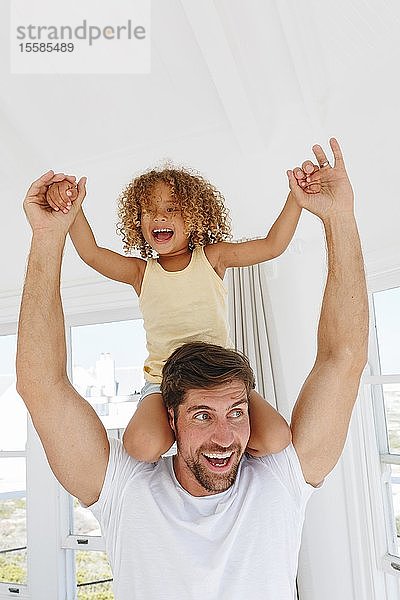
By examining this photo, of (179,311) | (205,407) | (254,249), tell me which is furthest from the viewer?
(254,249)

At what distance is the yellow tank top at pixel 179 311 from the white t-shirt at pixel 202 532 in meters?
0.30

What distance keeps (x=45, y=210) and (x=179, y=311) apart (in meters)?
0.47

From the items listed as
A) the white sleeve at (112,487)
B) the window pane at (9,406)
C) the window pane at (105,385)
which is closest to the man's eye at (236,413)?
the white sleeve at (112,487)

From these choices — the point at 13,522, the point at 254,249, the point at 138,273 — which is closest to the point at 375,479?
the point at 254,249

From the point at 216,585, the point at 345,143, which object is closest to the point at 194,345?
the point at 216,585

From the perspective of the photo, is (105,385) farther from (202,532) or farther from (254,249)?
(202,532)

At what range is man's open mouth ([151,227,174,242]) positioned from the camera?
1956mm

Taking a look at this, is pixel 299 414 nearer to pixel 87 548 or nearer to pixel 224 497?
pixel 224 497

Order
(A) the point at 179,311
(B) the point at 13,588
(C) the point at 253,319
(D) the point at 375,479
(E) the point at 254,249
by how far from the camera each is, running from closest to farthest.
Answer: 1. (A) the point at 179,311
2. (E) the point at 254,249
3. (D) the point at 375,479
4. (C) the point at 253,319
5. (B) the point at 13,588

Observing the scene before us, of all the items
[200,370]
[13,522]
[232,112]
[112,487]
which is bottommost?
[13,522]

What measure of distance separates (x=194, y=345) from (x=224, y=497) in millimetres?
348

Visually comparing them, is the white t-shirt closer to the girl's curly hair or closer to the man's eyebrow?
the man's eyebrow

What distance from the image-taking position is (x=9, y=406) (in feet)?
14.5

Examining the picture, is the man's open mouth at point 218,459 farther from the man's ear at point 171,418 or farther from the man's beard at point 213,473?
the man's ear at point 171,418
